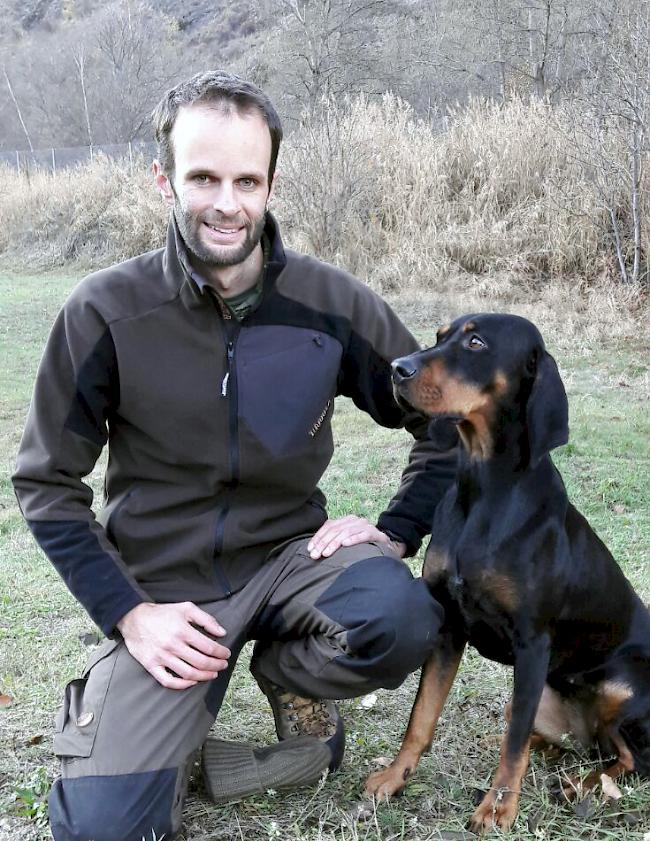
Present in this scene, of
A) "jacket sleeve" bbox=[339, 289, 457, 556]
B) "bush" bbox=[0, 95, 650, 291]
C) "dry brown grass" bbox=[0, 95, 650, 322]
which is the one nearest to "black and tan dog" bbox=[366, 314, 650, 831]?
"jacket sleeve" bbox=[339, 289, 457, 556]

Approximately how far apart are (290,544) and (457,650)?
0.60 meters

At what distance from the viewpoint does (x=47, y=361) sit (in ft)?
8.46

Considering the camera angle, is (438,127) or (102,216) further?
(102,216)

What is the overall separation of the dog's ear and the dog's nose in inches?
12.9

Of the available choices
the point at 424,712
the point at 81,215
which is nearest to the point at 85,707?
the point at 424,712

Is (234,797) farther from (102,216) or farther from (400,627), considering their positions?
(102,216)

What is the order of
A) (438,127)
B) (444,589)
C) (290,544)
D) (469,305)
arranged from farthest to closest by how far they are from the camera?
1. (438,127)
2. (469,305)
3. (290,544)
4. (444,589)

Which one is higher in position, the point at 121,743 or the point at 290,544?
the point at 290,544

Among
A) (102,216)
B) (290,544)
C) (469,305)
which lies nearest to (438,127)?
(469,305)

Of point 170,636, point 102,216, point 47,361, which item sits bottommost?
point 102,216

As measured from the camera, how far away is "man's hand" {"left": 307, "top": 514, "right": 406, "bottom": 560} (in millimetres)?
2738

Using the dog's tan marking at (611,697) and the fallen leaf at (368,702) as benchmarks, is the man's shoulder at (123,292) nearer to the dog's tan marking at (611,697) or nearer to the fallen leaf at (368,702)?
the fallen leaf at (368,702)

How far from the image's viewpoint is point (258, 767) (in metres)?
2.57

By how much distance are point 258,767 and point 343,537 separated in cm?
70
